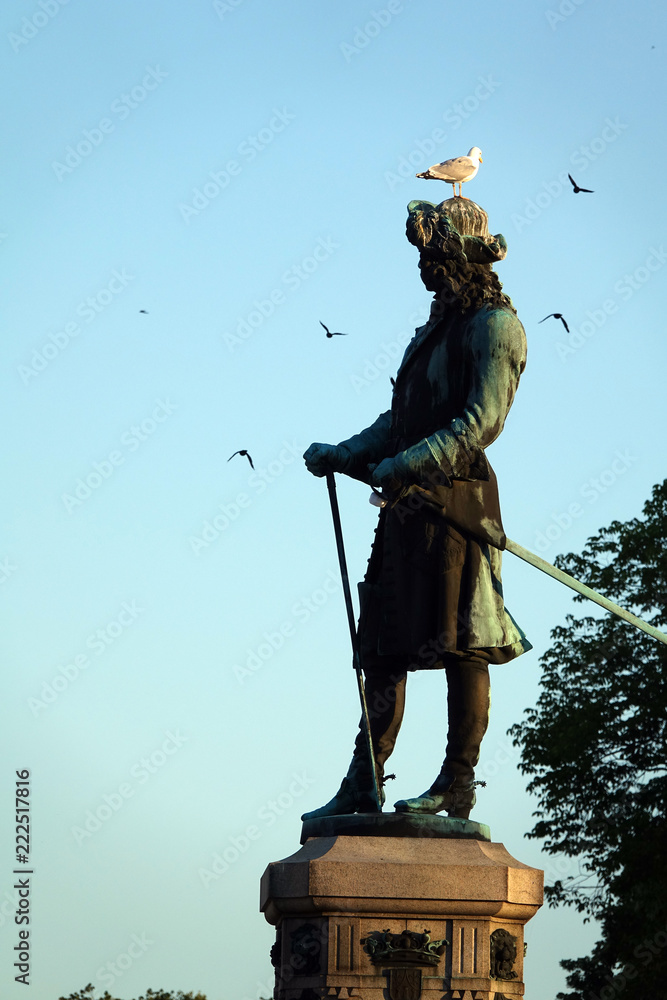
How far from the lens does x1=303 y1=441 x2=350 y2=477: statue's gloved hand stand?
10.2 metres

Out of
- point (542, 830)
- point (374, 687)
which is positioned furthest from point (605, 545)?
point (374, 687)

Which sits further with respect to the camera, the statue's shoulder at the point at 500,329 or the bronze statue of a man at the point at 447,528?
the statue's shoulder at the point at 500,329

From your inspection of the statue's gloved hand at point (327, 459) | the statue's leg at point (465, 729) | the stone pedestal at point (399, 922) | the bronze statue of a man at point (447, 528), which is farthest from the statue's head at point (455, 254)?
the stone pedestal at point (399, 922)

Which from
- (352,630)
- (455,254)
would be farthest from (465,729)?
(455,254)

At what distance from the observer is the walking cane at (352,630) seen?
9.52 m

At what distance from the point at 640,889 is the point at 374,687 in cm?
1804

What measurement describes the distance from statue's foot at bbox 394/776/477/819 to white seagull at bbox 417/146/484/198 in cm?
346

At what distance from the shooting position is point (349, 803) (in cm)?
954

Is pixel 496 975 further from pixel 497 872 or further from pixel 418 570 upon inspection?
pixel 418 570

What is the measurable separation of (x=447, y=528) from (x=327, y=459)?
998 millimetres

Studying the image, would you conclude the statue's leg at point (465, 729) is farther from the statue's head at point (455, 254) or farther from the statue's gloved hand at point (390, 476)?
the statue's head at point (455, 254)

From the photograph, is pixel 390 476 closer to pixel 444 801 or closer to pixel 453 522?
pixel 453 522

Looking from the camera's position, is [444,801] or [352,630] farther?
[352,630]

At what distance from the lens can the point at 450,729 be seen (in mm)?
9469
